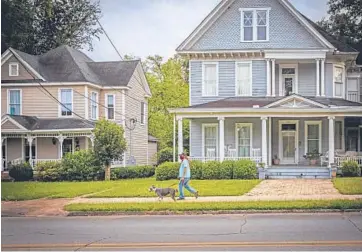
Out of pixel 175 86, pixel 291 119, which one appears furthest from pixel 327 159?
pixel 175 86

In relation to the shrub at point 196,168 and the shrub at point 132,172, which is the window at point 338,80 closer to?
the shrub at point 196,168

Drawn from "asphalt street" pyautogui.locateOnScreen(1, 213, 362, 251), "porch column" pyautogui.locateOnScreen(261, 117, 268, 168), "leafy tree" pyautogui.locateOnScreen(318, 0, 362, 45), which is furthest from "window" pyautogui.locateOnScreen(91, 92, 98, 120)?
"leafy tree" pyautogui.locateOnScreen(318, 0, 362, 45)

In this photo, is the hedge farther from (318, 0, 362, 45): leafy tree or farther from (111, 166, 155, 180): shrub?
(318, 0, 362, 45): leafy tree

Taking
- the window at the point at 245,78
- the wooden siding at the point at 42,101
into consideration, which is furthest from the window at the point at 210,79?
the wooden siding at the point at 42,101

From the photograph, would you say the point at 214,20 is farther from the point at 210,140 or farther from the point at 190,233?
the point at 190,233

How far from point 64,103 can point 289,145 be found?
1.85 meters

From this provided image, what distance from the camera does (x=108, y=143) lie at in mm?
5445

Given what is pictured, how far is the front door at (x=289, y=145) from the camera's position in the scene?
5648mm

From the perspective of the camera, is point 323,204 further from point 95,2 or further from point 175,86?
point 95,2

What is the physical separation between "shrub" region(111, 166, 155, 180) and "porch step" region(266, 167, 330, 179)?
1.07m

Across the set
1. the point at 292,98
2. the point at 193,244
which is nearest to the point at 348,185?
the point at 292,98

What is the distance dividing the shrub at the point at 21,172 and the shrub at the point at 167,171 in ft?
4.51

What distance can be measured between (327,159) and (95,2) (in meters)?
2.22

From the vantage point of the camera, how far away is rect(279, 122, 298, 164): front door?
565 centimetres
